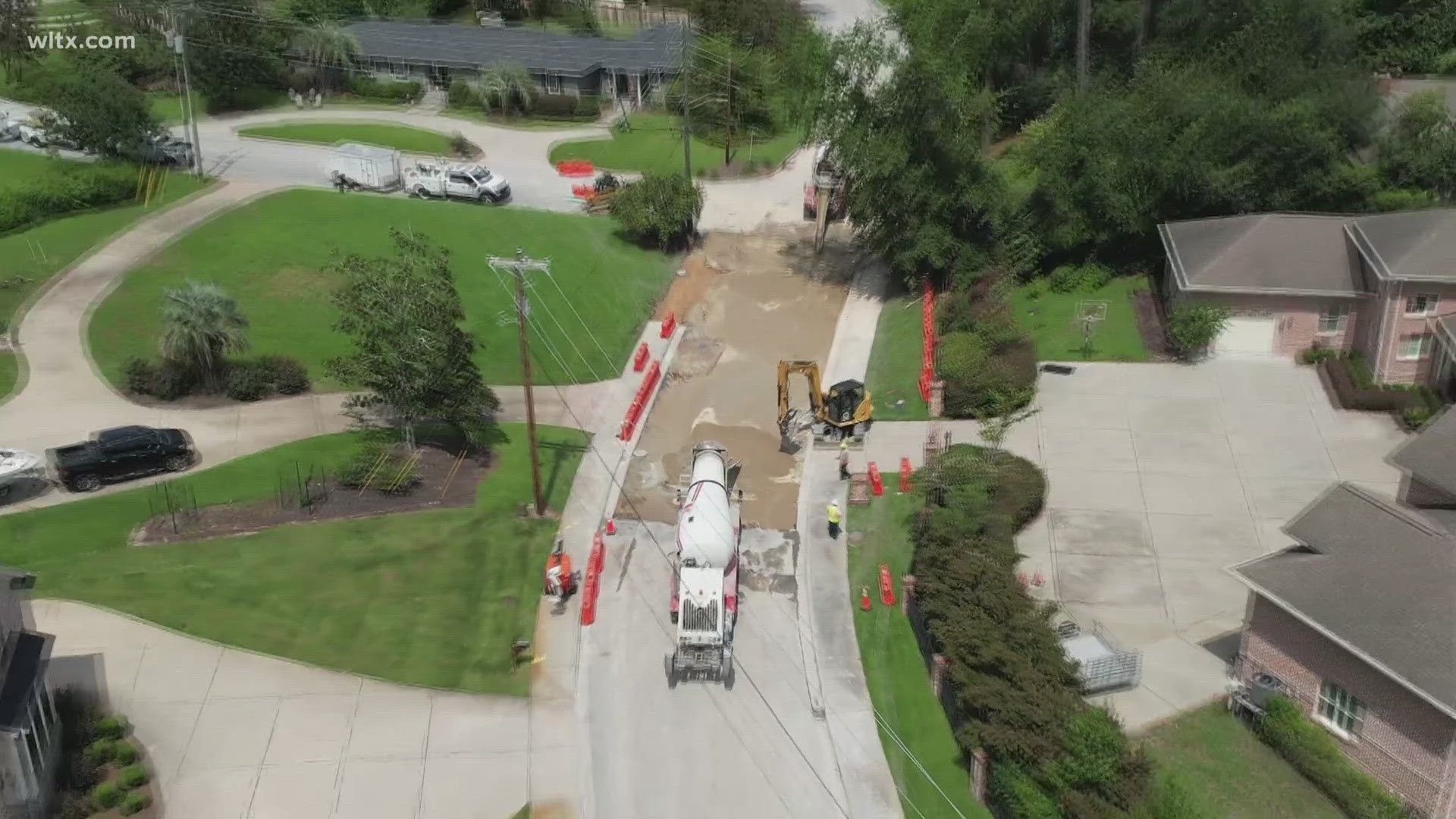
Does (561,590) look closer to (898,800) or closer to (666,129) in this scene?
(898,800)

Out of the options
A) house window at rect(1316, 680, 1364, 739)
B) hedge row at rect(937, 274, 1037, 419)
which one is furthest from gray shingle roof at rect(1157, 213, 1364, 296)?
house window at rect(1316, 680, 1364, 739)

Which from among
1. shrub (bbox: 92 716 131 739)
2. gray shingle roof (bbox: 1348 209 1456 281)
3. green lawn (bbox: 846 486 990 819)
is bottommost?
green lawn (bbox: 846 486 990 819)

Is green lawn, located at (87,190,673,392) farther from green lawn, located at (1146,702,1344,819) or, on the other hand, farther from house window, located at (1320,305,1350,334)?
green lawn, located at (1146,702,1344,819)

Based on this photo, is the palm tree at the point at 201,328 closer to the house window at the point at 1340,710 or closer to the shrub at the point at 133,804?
the shrub at the point at 133,804

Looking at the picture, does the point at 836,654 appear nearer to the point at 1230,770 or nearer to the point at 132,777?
the point at 1230,770

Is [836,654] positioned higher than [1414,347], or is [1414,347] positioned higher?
[1414,347]

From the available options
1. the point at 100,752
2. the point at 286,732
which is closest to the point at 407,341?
the point at 286,732
